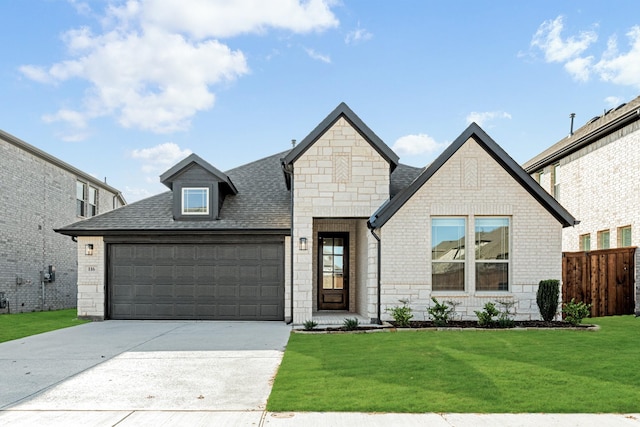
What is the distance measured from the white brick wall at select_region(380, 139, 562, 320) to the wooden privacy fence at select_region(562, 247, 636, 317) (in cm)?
277

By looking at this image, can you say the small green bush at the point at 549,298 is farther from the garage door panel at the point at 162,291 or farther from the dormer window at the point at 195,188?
the garage door panel at the point at 162,291

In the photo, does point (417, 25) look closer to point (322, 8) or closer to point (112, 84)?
point (322, 8)

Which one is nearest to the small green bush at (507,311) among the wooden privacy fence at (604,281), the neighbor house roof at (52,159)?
the wooden privacy fence at (604,281)

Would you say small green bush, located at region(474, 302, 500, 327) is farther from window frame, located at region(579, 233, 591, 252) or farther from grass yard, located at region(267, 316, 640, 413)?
window frame, located at region(579, 233, 591, 252)

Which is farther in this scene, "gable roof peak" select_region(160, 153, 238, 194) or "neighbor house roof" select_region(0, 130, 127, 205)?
"neighbor house roof" select_region(0, 130, 127, 205)

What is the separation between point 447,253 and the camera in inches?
500

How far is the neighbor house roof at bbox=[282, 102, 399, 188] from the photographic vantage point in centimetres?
1303

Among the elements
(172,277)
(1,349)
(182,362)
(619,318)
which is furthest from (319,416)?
(619,318)

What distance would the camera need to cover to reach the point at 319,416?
5.13 m

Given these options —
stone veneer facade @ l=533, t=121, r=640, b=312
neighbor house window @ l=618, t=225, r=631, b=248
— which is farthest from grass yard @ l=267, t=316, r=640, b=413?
stone veneer facade @ l=533, t=121, r=640, b=312

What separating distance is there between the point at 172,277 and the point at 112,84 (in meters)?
8.92

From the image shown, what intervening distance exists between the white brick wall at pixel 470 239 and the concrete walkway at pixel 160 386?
11.5ft

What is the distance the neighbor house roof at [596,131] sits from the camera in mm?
15052

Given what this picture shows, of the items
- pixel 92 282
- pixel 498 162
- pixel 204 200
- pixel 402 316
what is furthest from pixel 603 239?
pixel 92 282
